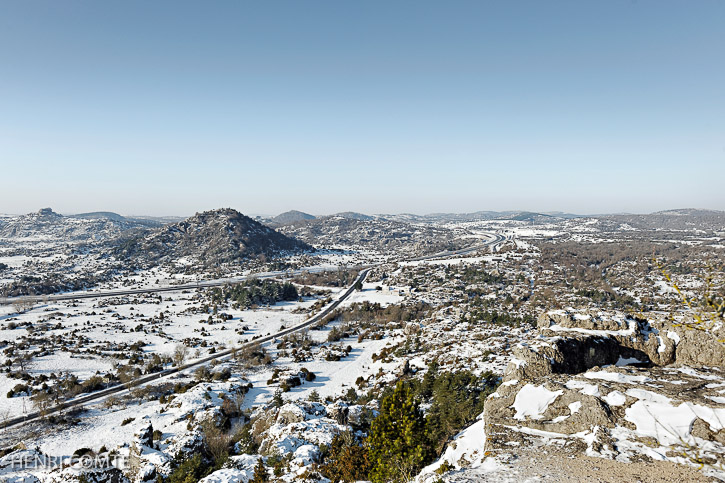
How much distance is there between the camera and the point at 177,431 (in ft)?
92.9

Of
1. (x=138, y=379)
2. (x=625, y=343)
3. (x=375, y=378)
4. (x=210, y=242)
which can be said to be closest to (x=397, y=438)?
(x=625, y=343)

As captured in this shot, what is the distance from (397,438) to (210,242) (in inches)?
6635

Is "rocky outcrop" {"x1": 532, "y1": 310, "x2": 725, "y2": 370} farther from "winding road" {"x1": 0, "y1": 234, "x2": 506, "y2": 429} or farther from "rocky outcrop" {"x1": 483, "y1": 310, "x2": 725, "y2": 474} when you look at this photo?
"winding road" {"x1": 0, "y1": 234, "x2": 506, "y2": 429}

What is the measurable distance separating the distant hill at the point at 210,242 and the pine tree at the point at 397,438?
5703 inches

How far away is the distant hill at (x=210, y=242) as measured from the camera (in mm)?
152000

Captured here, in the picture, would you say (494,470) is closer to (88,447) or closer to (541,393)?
(541,393)

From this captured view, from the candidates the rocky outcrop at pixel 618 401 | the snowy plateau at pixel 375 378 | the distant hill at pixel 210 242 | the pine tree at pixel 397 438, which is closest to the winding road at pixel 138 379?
the snowy plateau at pixel 375 378

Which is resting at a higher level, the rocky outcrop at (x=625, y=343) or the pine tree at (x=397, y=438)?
the rocky outcrop at (x=625, y=343)

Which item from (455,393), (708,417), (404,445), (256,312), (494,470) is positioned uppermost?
(708,417)

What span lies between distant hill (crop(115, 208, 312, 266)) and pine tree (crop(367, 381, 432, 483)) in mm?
144854

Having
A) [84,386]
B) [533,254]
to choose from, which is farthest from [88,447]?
[533,254]

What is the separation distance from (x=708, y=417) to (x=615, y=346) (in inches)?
484

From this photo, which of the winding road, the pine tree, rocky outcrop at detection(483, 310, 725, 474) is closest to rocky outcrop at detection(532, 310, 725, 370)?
rocky outcrop at detection(483, 310, 725, 474)

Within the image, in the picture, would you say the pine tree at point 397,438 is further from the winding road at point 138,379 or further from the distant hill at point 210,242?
the distant hill at point 210,242
